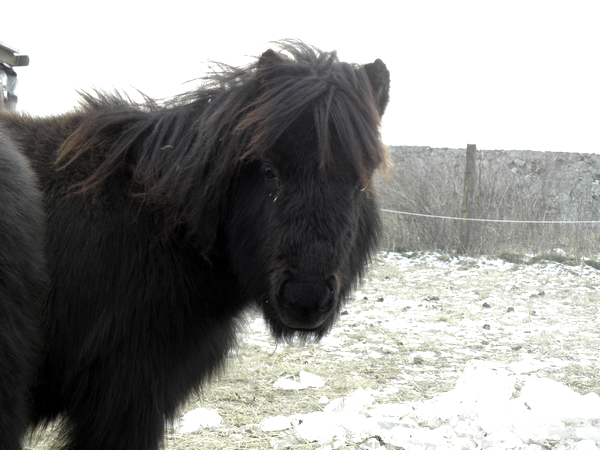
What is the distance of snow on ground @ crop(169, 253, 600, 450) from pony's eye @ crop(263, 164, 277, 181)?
69.3 inches

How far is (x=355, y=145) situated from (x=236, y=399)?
2660 millimetres

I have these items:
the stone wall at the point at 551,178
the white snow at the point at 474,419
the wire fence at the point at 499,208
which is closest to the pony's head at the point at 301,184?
the white snow at the point at 474,419

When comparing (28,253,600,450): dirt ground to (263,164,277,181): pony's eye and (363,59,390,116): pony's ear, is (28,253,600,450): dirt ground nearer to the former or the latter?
(263,164,277,181): pony's eye

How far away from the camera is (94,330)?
2.36 m

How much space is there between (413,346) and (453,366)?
2.09ft

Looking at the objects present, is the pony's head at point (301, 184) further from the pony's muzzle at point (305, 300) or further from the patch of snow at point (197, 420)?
the patch of snow at point (197, 420)

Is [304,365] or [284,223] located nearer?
[284,223]

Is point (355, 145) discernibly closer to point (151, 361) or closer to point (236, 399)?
point (151, 361)

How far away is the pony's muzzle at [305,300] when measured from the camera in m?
2.18

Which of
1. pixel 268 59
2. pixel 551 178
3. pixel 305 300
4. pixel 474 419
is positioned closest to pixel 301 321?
pixel 305 300

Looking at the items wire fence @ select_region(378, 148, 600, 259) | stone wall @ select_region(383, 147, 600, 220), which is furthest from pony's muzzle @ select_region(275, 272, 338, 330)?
stone wall @ select_region(383, 147, 600, 220)

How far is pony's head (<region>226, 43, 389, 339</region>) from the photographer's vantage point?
2.25 metres

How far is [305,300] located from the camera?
7.14ft

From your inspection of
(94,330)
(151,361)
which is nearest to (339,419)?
(151,361)
